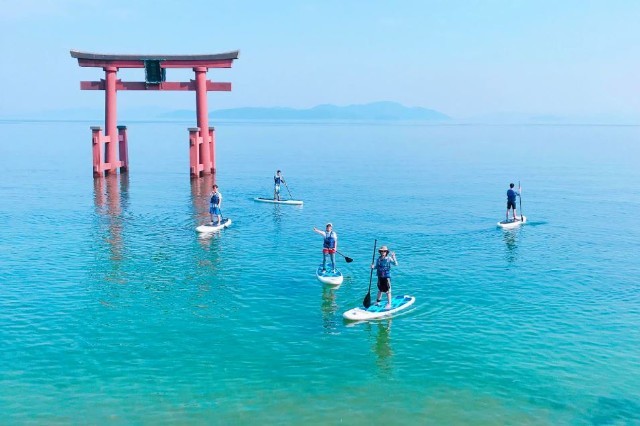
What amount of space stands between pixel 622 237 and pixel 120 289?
26537mm

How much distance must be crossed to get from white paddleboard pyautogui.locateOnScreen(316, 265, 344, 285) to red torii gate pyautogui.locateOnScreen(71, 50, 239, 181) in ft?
111

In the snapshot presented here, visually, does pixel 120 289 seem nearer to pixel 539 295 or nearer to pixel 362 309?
pixel 362 309

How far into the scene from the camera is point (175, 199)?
154 feet

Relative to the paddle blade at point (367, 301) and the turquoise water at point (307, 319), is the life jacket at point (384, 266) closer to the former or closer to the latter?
the paddle blade at point (367, 301)

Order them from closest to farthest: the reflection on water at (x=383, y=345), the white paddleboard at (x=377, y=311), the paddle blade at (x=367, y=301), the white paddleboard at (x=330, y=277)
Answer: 1. the reflection on water at (x=383, y=345)
2. the white paddleboard at (x=377, y=311)
3. the paddle blade at (x=367, y=301)
4. the white paddleboard at (x=330, y=277)

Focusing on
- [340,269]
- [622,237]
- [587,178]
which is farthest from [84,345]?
[587,178]

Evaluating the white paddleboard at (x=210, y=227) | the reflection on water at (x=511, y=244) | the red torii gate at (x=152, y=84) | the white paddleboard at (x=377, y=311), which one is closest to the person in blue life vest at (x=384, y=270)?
the white paddleboard at (x=377, y=311)

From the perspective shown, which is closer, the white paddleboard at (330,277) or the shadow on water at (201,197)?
the white paddleboard at (330,277)

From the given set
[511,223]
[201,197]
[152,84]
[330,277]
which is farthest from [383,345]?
[152,84]

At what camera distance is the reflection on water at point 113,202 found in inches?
1214

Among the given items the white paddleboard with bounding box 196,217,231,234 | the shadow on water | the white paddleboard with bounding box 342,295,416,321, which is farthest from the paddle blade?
the shadow on water

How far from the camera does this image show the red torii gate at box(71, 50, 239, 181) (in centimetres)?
5562

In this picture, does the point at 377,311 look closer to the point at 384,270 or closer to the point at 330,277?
the point at 384,270

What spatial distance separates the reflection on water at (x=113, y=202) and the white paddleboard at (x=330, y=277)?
9.60 metres
